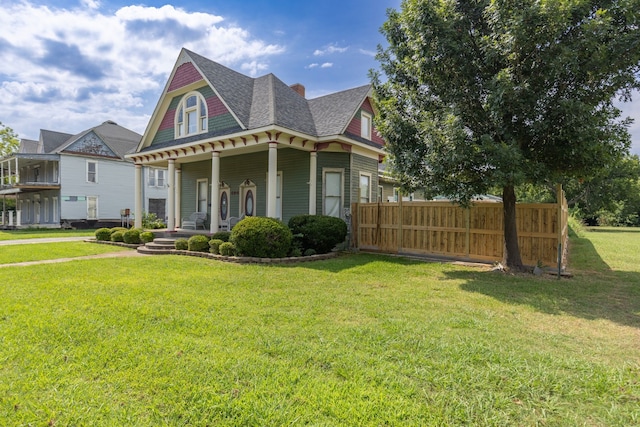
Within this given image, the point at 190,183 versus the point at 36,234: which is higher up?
the point at 190,183

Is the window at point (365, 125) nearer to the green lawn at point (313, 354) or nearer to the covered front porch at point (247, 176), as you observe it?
the covered front porch at point (247, 176)

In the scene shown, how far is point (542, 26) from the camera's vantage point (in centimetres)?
656

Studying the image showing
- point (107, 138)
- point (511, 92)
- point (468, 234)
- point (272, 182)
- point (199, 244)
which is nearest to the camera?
point (511, 92)

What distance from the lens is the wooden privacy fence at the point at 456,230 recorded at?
340 inches

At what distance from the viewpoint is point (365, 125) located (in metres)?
14.4

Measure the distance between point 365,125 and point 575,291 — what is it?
394 inches

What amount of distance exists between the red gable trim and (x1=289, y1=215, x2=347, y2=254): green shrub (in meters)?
7.81

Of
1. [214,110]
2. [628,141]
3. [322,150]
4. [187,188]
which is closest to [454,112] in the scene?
[628,141]

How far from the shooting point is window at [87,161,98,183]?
26344mm

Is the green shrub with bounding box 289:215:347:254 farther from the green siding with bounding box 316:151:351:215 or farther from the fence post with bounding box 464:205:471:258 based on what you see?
the fence post with bounding box 464:205:471:258

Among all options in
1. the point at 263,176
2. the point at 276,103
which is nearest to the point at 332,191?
the point at 263,176

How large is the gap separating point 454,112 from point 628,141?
379cm

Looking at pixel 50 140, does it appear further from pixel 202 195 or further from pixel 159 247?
pixel 159 247

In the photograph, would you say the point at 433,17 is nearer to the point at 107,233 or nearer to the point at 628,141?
the point at 628,141
